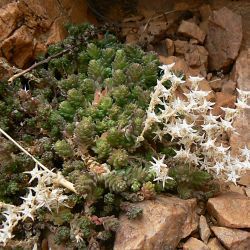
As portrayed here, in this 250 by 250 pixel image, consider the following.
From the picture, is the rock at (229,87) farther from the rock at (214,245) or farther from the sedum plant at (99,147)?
the rock at (214,245)

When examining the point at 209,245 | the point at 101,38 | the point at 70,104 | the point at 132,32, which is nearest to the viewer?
the point at 209,245

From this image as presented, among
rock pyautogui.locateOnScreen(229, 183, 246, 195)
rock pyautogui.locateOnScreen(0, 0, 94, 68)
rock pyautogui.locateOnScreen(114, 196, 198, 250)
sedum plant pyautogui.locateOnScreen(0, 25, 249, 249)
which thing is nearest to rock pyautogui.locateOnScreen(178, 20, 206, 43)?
sedum plant pyautogui.locateOnScreen(0, 25, 249, 249)

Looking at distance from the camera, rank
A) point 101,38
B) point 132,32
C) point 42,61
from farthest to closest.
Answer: point 132,32 < point 101,38 < point 42,61

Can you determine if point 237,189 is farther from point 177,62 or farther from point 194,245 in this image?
point 177,62

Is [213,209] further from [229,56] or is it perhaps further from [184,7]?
[184,7]

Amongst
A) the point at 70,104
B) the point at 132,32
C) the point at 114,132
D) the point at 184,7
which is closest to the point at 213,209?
the point at 114,132

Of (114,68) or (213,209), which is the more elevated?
(114,68)

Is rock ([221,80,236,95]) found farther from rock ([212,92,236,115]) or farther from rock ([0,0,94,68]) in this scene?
rock ([0,0,94,68])
